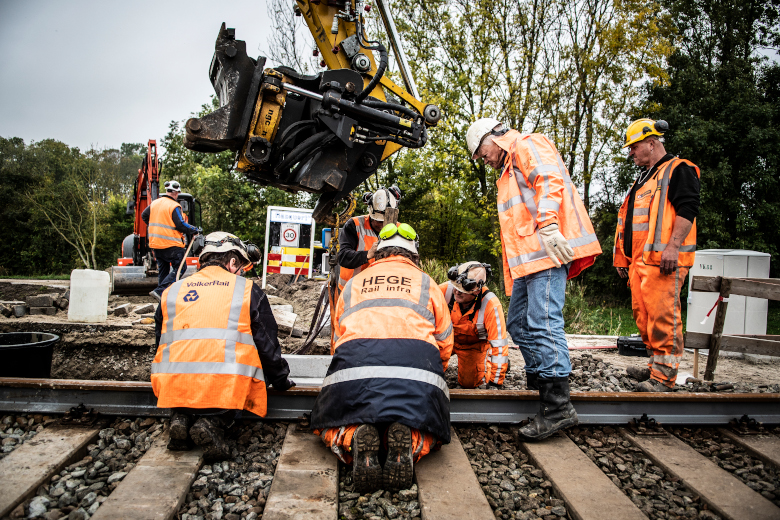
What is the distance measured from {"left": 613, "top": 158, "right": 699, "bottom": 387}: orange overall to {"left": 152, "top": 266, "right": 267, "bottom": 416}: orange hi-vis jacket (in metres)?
3.07

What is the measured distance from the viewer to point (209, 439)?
264cm

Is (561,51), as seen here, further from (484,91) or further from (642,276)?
(642,276)

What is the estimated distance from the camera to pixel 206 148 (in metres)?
3.53

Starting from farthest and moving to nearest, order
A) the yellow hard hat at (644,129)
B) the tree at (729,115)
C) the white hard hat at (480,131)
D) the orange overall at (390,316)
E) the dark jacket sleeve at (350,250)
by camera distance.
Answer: the tree at (729,115)
the dark jacket sleeve at (350,250)
the yellow hard hat at (644,129)
the white hard hat at (480,131)
the orange overall at (390,316)

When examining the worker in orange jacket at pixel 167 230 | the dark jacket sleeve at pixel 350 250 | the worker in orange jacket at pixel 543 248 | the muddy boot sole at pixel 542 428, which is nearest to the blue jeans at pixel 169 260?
the worker in orange jacket at pixel 167 230

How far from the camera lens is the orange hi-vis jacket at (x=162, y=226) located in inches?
309

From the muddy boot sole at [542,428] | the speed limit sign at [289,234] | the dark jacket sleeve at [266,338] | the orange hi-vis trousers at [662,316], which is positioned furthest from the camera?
the speed limit sign at [289,234]

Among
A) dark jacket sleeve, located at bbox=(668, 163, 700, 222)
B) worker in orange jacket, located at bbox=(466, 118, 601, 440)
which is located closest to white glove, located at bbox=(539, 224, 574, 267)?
worker in orange jacket, located at bbox=(466, 118, 601, 440)

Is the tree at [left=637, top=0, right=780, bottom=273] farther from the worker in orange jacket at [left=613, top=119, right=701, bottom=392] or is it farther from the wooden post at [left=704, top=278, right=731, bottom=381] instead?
the worker in orange jacket at [left=613, top=119, right=701, bottom=392]

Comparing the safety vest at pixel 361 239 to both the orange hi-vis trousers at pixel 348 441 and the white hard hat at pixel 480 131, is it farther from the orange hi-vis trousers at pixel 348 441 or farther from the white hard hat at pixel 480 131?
the orange hi-vis trousers at pixel 348 441

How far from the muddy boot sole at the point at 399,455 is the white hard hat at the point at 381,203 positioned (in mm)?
2519

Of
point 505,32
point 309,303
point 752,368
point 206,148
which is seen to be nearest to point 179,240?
point 309,303

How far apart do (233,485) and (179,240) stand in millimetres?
6303

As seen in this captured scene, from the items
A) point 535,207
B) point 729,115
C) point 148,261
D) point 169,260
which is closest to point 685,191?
point 535,207
